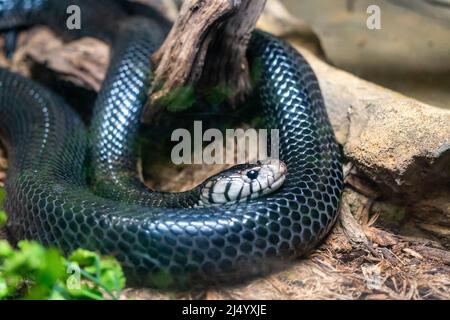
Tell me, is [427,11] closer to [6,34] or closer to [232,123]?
[232,123]

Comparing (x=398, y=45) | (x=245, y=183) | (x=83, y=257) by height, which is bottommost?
(x=83, y=257)

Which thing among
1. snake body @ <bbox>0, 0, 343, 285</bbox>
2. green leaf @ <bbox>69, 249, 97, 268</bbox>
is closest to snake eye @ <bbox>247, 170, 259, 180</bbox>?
snake body @ <bbox>0, 0, 343, 285</bbox>

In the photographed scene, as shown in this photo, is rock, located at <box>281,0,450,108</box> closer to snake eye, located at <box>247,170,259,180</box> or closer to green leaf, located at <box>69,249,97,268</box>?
snake eye, located at <box>247,170,259,180</box>

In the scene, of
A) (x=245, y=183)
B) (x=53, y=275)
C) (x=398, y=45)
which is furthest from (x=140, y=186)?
(x=398, y=45)

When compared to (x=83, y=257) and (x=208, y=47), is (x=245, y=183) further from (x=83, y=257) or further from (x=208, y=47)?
(x=83, y=257)

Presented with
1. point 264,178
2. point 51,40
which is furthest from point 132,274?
point 51,40

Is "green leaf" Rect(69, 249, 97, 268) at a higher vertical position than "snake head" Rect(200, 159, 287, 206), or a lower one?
lower
